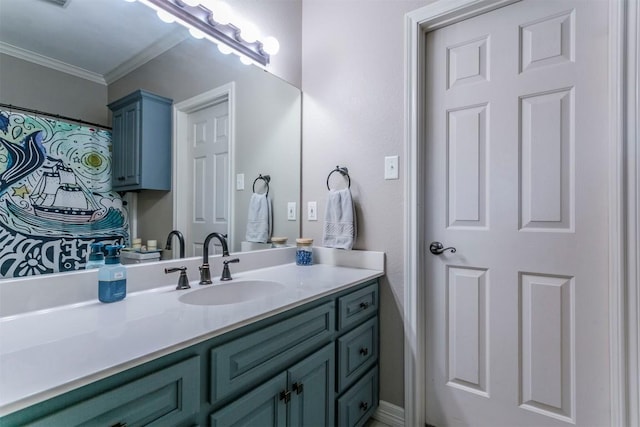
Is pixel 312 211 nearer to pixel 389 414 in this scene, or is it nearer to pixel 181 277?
pixel 181 277

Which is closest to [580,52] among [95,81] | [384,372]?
[384,372]

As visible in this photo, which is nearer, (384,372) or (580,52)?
(580,52)

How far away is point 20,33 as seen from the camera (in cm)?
94

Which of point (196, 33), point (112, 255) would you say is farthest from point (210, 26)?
point (112, 255)

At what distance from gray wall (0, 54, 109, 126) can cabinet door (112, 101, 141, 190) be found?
51mm

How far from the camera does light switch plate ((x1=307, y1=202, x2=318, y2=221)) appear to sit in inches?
73.1

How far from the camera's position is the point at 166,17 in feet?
4.18

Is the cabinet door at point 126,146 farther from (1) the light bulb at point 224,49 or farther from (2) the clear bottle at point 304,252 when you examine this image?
(2) the clear bottle at point 304,252

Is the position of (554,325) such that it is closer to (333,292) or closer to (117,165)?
(333,292)

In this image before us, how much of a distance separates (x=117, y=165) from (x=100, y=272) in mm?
393

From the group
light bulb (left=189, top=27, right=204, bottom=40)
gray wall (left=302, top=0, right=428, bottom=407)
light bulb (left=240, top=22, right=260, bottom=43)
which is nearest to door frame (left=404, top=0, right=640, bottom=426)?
gray wall (left=302, top=0, right=428, bottom=407)

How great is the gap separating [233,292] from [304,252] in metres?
0.53

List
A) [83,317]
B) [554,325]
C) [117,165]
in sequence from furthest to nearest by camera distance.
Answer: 1. [554,325]
2. [117,165]
3. [83,317]

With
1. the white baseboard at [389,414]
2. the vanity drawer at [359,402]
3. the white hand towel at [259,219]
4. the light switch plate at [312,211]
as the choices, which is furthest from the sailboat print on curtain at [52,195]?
the white baseboard at [389,414]
